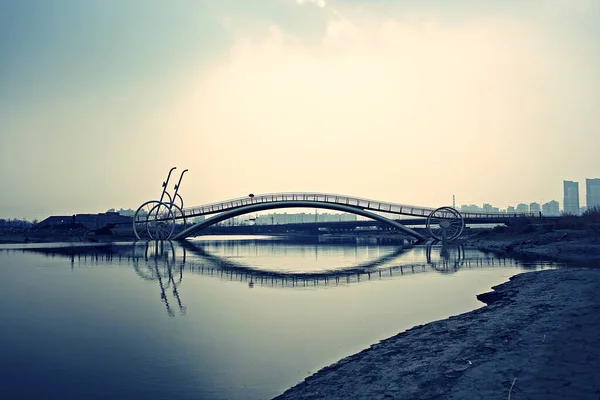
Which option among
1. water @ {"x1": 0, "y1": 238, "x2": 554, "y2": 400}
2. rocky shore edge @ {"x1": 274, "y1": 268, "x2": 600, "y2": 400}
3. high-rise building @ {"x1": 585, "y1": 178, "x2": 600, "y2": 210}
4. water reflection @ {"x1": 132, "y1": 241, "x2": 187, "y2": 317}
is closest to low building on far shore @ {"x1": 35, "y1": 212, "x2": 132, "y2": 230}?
water reflection @ {"x1": 132, "y1": 241, "x2": 187, "y2": 317}

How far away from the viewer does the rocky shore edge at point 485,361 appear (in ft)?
22.4

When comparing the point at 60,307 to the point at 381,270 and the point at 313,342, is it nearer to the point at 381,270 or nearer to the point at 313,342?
the point at 313,342

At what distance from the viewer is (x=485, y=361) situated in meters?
8.24

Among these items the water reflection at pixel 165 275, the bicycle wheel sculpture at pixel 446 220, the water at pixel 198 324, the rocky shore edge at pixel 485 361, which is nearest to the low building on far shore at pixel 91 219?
the bicycle wheel sculpture at pixel 446 220

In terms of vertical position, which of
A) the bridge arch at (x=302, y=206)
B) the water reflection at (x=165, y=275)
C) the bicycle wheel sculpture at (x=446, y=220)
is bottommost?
the water reflection at (x=165, y=275)

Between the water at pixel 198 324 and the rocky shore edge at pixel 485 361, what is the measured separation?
111cm

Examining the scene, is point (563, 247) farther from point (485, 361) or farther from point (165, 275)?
point (485, 361)

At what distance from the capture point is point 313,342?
12234mm

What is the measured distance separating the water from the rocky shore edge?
1.11m

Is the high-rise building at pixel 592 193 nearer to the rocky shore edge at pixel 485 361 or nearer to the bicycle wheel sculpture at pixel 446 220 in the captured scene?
the bicycle wheel sculpture at pixel 446 220

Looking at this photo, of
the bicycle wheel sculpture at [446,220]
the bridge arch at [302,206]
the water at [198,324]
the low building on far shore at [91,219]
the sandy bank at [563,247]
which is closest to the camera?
the water at [198,324]

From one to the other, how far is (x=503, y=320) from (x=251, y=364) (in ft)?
21.2

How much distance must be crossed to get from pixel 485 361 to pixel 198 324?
906 cm

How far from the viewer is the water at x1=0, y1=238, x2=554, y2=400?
9.16 metres
